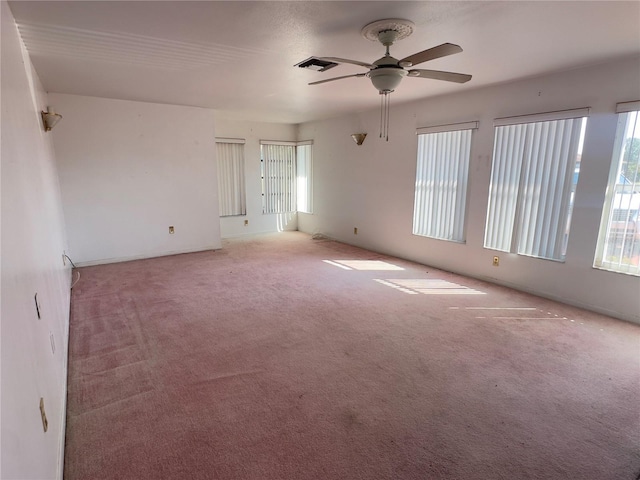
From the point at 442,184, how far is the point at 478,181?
1.79ft

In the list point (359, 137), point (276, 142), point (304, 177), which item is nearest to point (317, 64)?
point (359, 137)

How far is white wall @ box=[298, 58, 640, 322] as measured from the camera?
3299 mm

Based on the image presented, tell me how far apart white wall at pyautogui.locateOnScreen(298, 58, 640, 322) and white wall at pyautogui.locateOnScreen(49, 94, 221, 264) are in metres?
2.41

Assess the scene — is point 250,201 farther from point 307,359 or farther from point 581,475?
point 581,475

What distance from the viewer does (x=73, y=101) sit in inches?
183

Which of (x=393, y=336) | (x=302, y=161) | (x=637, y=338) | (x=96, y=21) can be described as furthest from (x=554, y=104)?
(x=302, y=161)

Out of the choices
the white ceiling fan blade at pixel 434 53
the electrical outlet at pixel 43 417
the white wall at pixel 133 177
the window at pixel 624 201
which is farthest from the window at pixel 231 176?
the window at pixel 624 201

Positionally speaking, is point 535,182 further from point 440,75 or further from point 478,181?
point 440,75

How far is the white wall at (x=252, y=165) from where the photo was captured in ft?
23.0

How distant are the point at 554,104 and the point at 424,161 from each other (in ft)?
5.77

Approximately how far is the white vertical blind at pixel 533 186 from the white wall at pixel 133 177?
4459 mm

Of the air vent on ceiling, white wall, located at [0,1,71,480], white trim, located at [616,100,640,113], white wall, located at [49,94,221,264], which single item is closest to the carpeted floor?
white wall, located at [0,1,71,480]

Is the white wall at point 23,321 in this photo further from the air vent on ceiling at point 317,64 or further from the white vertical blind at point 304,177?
the white vertical blind at point 304,177

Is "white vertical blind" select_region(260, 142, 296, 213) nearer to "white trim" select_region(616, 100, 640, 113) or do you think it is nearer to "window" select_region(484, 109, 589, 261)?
"window" select_region(484, 109, 589, 261)
